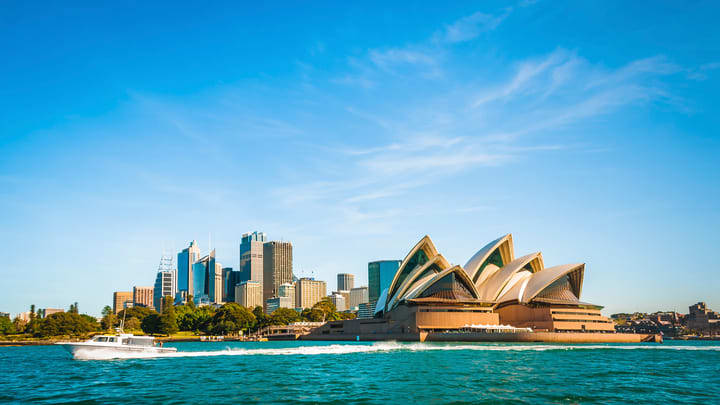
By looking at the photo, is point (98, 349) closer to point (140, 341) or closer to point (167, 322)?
point (140, 341)

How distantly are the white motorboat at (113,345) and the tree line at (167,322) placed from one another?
82.2 meters

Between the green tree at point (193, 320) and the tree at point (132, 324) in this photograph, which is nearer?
the tree at point (132, 324)

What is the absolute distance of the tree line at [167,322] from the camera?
127 meters

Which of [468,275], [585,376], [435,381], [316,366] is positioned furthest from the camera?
[468,275]

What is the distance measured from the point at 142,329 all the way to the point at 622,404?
146148mm

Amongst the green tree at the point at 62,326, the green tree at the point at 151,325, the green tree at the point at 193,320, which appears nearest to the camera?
the green tree at the point at 62,326

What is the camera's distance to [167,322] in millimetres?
142500

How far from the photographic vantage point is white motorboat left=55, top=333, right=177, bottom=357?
52.0 metres

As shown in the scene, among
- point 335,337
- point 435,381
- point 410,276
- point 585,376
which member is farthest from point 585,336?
point 435,381

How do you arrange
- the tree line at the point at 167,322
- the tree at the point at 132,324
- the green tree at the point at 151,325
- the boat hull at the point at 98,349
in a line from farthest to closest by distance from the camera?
the tree at the point at 132,324 < the green tree at the point at 151,325 < the tree line at the point at 167,322 < the boat hull at the point at 98,349

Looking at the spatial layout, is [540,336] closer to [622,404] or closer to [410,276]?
[410,276]

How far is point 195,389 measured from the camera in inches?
1200

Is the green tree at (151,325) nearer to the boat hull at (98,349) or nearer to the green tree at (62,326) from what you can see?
the green tree at (62,326)

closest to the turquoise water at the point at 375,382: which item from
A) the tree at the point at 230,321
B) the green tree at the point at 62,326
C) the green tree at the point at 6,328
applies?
the green tree at the point at 62,326
